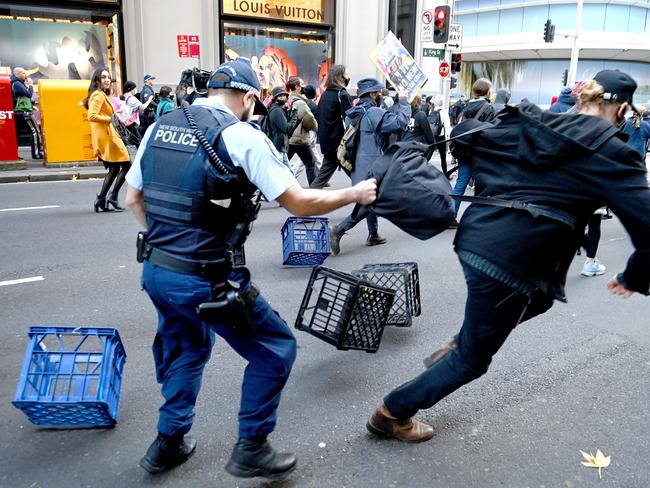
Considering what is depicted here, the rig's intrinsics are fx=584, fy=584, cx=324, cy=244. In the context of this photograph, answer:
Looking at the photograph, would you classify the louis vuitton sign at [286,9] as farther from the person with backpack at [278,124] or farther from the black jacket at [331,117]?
the black jacket at [331,117]

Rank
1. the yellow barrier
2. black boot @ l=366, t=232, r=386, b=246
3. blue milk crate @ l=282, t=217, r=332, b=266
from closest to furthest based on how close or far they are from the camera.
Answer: blue milk crate @ l=282, t=217, r=332, b=266, black boot @ l=366, t=232, r=386, b=246, the yellow barrier

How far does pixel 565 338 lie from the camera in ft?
15.0

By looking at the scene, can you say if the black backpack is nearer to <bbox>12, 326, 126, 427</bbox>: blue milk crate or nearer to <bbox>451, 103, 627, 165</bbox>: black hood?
<bbox>451, 103, 627, 165</bbox>: black hood

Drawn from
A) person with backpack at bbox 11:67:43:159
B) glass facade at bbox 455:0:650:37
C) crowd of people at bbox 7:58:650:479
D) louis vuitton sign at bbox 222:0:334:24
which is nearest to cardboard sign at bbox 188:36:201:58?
louis vuitton sign at bbox 222:0:334:24

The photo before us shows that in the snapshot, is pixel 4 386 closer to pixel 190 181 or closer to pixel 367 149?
pixel 190 181

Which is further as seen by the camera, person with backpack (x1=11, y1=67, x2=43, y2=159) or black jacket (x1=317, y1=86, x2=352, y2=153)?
person with backpack (x1=11, y1=67, x2=43, y2=159)

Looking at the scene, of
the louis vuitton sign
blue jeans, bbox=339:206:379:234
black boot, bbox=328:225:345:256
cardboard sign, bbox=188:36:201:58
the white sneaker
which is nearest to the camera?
the white sneaker

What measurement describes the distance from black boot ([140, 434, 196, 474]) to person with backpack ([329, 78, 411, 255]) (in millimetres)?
4011

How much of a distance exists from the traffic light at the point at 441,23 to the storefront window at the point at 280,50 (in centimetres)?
517

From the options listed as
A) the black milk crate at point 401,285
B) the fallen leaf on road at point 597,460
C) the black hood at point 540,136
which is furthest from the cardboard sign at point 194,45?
the fallen leaf on road at point 597,460

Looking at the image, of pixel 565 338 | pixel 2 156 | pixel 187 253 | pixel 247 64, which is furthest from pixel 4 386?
pixel 2 156

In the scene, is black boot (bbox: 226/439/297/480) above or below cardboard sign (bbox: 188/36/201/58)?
below

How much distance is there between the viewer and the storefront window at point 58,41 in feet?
52.9

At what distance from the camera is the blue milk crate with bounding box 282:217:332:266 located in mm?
5961
